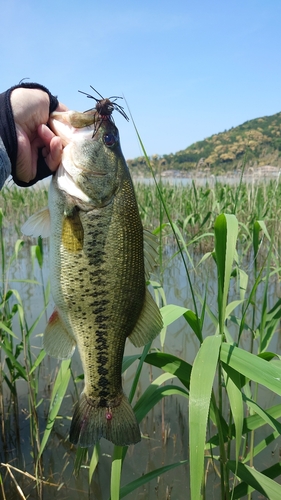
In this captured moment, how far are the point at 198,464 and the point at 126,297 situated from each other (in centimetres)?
68

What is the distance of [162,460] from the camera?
2.80 metres

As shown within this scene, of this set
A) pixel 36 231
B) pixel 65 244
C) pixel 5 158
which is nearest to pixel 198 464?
pixel 65 244

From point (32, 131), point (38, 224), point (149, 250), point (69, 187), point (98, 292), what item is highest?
point (32, 131)

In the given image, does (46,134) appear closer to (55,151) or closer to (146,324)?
(55,151)

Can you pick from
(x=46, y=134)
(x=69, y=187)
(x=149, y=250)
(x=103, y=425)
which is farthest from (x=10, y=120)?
(x=103, y=425)

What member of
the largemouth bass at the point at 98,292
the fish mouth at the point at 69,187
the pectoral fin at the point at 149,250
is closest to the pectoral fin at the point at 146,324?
the largemouth bass at the point at 98,292

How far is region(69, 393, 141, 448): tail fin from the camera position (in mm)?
1521

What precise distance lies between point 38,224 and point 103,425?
93 centimetres

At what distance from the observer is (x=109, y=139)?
5.90 ft

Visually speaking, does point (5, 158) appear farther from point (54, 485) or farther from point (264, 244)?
point (264, 244)

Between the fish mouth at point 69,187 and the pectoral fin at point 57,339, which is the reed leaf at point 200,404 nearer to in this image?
the pectoral fin at point 57,339

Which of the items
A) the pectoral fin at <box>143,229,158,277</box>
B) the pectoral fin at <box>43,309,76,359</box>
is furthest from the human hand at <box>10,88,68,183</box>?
the pectoral fin at <box>43,309,76,359</box>

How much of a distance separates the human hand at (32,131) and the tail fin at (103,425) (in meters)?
1.15

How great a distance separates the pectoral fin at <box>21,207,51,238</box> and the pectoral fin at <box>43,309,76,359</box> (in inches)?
14.7
